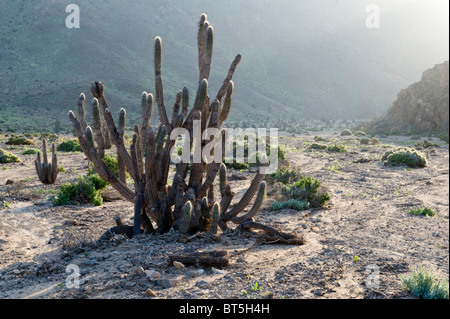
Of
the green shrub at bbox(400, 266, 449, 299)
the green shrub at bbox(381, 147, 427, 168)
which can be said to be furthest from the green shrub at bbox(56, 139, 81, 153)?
the green shrub at bbox(400, 266, 449, 299)

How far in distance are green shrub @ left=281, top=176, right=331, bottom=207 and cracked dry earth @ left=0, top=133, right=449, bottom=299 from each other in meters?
0.32

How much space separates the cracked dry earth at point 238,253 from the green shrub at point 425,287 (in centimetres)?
12

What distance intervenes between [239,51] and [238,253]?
248 feet

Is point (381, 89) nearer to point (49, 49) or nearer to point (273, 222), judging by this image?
point (49, 49)

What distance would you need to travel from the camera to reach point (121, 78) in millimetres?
55688

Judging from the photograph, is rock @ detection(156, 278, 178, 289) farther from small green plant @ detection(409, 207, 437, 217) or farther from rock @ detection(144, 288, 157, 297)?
small green plant @ detection(409, 207, 437, 217)

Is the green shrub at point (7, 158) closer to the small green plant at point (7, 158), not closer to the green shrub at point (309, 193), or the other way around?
the small green plant at point (7, 158)

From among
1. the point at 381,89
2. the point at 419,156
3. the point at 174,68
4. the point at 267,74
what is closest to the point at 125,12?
the point at 174,68

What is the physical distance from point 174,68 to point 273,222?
59.5 meters

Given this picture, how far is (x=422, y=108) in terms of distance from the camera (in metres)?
34.7

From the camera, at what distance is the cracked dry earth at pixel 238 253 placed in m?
4.39
